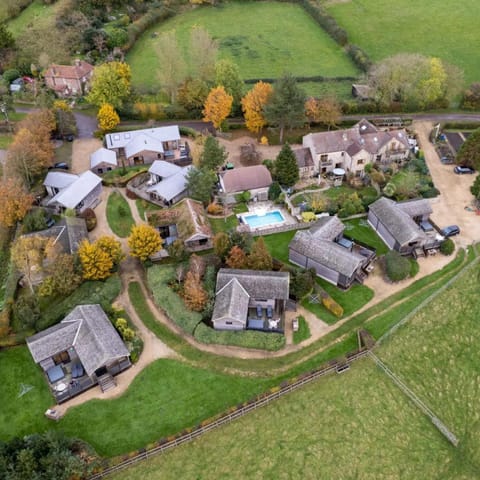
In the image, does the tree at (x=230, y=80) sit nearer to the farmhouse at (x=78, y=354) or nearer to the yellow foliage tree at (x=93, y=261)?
the yellow foliage tree at (x=93, y=261)

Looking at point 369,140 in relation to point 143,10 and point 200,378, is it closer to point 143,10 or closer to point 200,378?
point 200,378

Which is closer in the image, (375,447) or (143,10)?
(375,447)

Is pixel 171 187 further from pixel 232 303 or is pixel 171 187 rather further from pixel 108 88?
pixel 108 88

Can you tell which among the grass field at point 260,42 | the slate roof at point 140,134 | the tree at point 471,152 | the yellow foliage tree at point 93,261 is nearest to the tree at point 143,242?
the yellow foliage tree at point 93,261

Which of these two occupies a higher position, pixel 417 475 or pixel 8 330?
pixel 8 330

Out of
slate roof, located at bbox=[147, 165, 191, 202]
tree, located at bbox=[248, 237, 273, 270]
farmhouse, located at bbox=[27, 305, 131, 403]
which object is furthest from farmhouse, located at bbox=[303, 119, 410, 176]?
farmhouse, located at bbox=[27, 305, 131, 403]

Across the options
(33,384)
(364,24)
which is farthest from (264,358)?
(364,24)

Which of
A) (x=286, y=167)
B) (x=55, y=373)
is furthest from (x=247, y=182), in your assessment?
(x=55, y=373)

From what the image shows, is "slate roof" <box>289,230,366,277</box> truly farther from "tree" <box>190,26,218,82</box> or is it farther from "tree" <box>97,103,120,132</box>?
"tree" <box>190,26,218,82</box>
